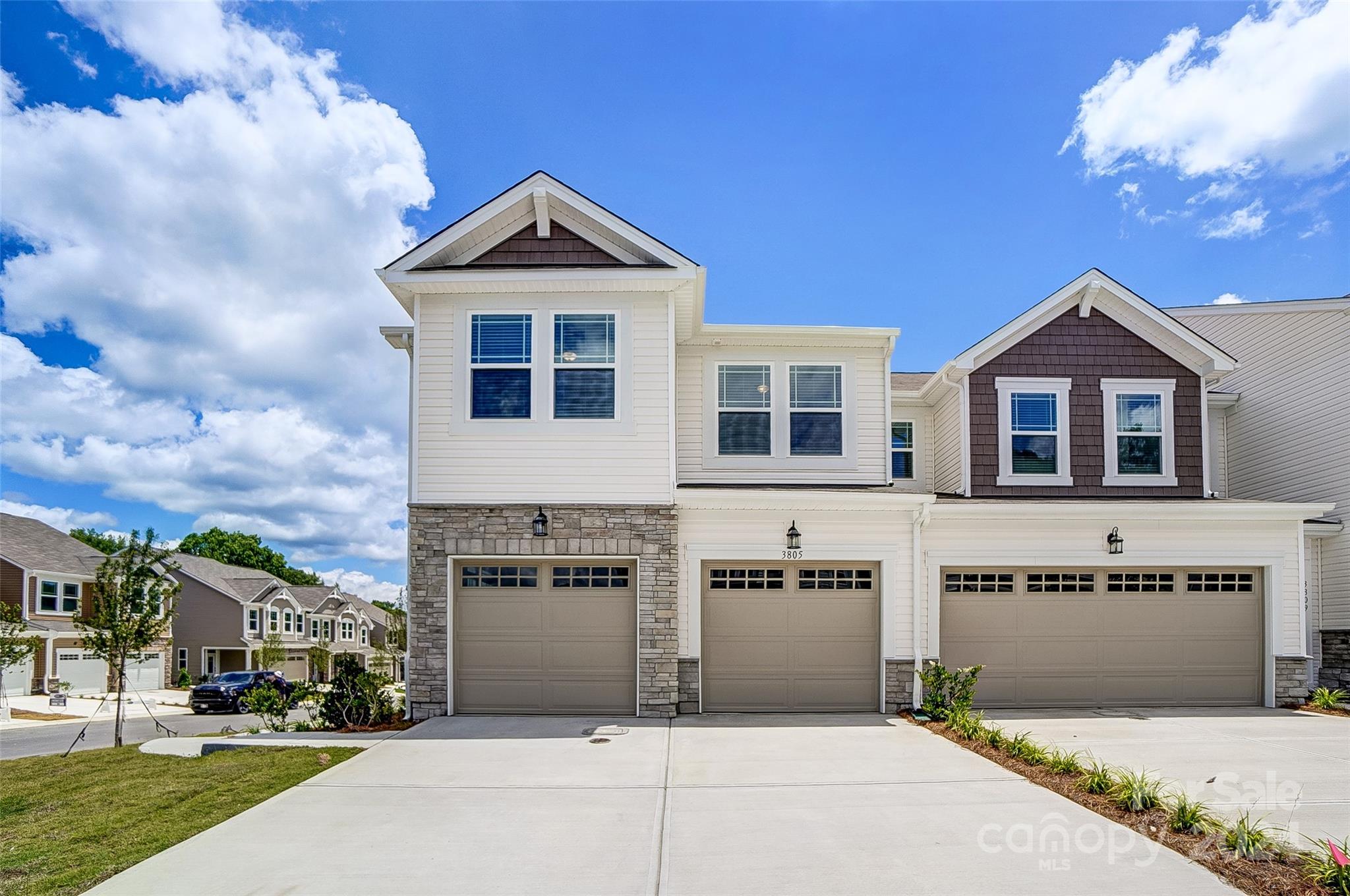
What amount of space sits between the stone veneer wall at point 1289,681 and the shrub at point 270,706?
46.5 ft

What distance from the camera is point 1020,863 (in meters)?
5.86

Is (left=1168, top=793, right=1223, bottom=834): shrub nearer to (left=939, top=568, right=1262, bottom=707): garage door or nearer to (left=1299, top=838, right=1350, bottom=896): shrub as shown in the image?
(left=1299, top=838, right=1350, bottom=896): shrub

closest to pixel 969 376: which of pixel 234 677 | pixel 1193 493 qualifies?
pixel 1193 493

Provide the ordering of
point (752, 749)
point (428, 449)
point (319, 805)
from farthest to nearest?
point (428, 449), point (752, 749), point (319, 805)

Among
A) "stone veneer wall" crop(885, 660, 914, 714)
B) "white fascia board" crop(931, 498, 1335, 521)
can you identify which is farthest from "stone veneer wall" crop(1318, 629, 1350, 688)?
"stone veneer wall" crop(885, 660, 914, 714)

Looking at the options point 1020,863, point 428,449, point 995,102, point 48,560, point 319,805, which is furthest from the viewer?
point 48,560

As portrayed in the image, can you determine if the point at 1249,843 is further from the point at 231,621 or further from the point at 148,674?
the point at 231,621

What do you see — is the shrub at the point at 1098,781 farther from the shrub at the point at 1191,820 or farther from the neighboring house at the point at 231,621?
the neighboring house at the point at 231,621

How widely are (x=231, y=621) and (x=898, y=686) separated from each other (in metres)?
36.5

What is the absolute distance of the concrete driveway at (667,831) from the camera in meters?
5.57

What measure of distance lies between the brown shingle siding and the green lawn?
10.8 m

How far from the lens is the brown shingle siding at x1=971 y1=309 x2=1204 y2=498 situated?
1436 cm

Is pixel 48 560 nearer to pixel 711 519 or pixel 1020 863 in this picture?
pixel 711 519

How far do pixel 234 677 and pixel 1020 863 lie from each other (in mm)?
27058
